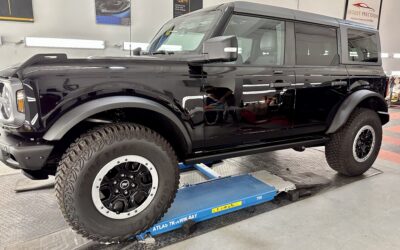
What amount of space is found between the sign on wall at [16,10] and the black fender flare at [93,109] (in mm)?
2977

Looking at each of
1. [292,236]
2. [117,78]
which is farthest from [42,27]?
[292,236]

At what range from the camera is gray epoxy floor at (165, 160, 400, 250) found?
1.89 meters

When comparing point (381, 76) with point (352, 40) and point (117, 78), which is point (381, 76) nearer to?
point (352, 40)

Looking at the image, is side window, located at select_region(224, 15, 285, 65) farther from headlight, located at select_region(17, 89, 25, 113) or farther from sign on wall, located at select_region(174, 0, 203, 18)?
sign on wall, located at select_region(174, 0, 203, 18)

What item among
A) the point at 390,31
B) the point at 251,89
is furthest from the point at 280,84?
the point at 390,31

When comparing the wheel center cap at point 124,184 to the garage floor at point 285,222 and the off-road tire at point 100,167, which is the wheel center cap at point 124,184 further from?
the garage floor at point 285,222

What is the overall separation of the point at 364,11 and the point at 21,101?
8902 millimetres

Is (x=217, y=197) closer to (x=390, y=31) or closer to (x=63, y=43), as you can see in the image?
(x=63, y=43)

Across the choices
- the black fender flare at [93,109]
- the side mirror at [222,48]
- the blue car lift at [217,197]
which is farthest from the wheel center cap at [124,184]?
the side mirror at [222,48]

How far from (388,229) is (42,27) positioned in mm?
4419

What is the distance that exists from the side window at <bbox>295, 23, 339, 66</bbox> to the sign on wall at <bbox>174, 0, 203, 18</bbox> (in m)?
2.80

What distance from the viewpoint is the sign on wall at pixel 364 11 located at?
24.5ft

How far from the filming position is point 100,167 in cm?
167

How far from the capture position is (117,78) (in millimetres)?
1689
